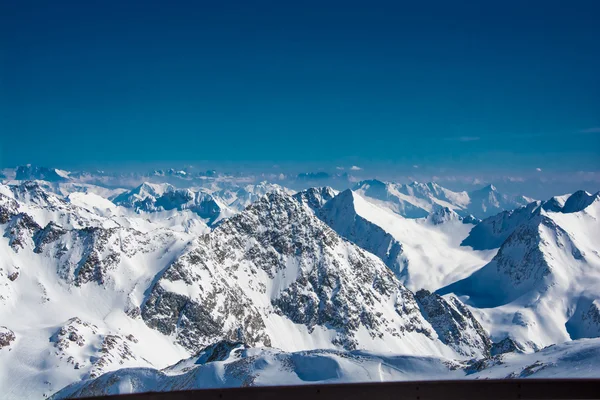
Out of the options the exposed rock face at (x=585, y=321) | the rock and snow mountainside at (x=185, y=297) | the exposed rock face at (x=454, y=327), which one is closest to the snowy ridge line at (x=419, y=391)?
the rock and snow mountainside at (x=185, y=297)

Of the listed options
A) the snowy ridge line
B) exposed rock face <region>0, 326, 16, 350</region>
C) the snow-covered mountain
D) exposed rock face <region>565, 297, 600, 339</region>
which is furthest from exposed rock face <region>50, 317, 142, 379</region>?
exposed rock face <region>565, 297, 600, 339</region>

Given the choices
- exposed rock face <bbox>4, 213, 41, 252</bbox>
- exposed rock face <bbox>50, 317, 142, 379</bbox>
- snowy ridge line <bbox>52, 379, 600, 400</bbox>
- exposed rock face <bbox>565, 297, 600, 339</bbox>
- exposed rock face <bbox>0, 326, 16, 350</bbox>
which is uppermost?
exposed rock face <bbox>4, 213, 41, 252</bbox>

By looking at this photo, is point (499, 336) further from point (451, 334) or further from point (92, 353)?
point (92, 353)

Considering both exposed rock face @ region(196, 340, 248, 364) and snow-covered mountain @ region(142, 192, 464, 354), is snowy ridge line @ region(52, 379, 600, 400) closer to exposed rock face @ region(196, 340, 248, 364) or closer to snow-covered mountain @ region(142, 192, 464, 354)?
exposed rock face @ region(196, 340, 248, 364)

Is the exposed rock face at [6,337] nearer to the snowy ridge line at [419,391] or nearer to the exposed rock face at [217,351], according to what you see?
the exposed rock face at [217,351]

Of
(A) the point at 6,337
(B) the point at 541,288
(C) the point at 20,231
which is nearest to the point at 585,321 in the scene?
(B) the point at 541,288

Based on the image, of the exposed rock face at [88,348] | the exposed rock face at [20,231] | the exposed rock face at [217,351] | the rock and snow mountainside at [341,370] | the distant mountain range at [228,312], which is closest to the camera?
the rock and snow mountainside at [341,370]
